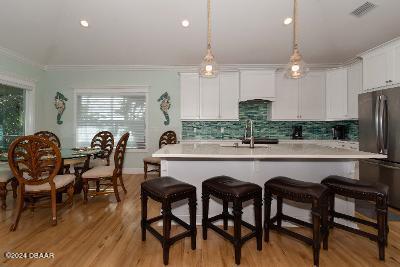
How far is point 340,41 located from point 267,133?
2.33 metres

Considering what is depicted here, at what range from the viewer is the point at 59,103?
521 cm

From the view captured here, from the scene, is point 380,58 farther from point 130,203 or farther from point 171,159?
point 130,203

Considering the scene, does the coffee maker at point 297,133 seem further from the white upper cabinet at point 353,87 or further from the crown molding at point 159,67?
the crown molding at point 159,67

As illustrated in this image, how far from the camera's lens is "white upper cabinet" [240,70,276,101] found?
16.1 ft

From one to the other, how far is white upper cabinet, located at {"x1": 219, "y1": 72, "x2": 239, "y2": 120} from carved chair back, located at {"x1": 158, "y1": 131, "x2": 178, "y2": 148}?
45.5 inches

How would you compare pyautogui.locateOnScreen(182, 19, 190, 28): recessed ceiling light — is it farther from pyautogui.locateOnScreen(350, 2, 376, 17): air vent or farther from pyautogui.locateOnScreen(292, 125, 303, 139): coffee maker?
pyautogui.locateOnScreen(292, 125, 303, 139): coffee maker

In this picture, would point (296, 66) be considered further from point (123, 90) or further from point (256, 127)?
point (123, 90)

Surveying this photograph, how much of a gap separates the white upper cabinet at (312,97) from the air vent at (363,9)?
1.47 metres

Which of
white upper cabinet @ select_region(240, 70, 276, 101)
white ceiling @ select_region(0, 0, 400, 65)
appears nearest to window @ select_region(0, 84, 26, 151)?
white ceiling @ select_region(0, 0, 400, 65)

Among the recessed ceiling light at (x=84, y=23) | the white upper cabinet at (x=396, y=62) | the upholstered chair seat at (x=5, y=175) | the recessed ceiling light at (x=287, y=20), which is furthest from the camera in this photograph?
the recessed ceiling light at (x=84, y=23)

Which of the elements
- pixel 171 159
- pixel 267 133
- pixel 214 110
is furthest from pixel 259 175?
pixel 267 133

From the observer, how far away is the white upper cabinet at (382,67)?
314 cm

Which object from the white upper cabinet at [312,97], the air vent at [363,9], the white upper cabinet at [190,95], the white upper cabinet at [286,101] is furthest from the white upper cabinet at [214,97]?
the air vent at [363,9]

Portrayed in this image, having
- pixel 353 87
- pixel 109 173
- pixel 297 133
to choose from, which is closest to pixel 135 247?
pixel 109 173
